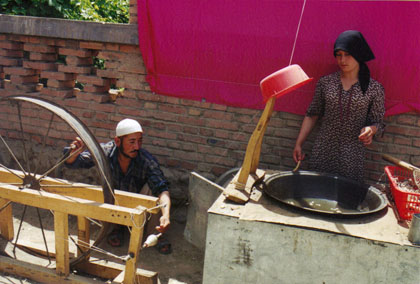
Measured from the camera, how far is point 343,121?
349cm

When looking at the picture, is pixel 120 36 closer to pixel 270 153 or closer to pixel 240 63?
pixel 240 63

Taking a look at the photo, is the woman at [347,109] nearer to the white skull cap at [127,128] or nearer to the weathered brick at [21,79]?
the white skull cap at [127,128]

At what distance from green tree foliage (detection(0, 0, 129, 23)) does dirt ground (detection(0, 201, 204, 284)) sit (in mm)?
2990

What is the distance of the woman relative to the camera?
131 inches

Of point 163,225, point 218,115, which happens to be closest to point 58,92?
point 218,115

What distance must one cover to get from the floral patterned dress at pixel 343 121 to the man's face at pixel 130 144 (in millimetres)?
1505

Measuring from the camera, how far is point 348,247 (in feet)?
8.21

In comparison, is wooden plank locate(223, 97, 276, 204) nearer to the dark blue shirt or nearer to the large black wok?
the large black wok

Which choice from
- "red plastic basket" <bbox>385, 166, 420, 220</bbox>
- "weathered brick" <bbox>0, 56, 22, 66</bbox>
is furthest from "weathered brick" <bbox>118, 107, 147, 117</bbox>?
"red plastic basket" <bbox>385, 166, 420, 220</bbox>

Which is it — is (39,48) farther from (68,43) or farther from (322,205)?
(322,205)

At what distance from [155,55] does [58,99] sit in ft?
4.08

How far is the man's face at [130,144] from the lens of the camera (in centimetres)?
373

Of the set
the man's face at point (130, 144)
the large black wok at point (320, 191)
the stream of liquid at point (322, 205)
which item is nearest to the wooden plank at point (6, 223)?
the man's face at point (130, 144)

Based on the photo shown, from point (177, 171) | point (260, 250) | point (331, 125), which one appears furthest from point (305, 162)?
point (260, 250)
